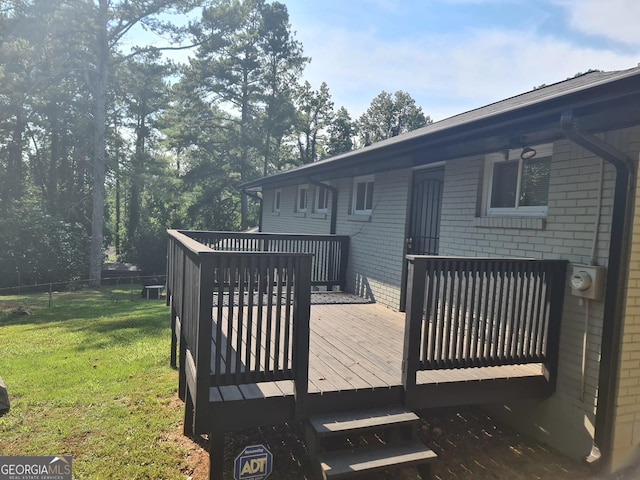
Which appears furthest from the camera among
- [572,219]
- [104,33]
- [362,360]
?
[104,33]

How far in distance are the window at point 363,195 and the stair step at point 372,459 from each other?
5058 mm

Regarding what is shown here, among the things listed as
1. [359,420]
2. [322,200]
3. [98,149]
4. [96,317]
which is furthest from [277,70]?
[359,420]

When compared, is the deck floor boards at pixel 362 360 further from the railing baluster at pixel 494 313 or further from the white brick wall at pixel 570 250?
the white brick wall at pixel 570 250

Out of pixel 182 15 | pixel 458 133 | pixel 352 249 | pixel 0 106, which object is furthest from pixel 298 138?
pixel 458 133

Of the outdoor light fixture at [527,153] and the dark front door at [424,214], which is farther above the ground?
the outdoor light fixture at [527,153]

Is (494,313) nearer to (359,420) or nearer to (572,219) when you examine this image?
(572,219)

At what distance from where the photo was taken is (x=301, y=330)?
3012mm

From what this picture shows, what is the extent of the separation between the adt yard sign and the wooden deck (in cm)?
19

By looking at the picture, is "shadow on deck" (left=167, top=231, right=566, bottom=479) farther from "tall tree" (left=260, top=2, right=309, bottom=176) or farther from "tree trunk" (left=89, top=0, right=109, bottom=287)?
"tall tree" (left=260, top=2, right=309, bottom=176)

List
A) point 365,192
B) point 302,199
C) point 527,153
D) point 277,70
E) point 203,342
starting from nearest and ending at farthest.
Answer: point 203,342
point 527,153
point 365,192
point 302,199
point 277,70

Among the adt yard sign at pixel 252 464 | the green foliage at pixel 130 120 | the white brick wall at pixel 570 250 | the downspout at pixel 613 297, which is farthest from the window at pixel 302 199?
the green foliage at pixel 130 120

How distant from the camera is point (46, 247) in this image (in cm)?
1838

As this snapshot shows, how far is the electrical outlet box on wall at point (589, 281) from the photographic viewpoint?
340 centimetres

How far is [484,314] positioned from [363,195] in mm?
4725
